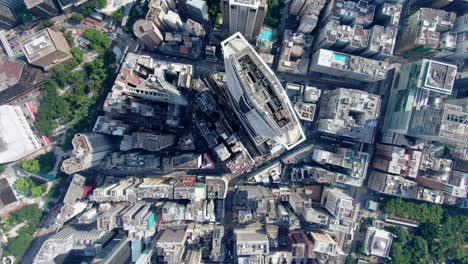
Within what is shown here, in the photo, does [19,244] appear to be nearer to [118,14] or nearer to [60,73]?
[60,73]

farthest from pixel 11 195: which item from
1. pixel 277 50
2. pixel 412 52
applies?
pixel 412 52

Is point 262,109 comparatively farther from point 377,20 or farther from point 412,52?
point 412,52

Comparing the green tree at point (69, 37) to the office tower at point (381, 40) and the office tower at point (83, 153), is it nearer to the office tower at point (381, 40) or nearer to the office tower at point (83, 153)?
the office tower at point (83, 153)

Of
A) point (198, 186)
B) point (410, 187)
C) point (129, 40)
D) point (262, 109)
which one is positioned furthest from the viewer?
point (129, 40)

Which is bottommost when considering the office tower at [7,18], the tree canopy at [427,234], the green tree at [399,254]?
the green tree at [399,254]

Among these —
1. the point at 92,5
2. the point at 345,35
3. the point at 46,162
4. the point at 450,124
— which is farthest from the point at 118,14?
the point at 450,124

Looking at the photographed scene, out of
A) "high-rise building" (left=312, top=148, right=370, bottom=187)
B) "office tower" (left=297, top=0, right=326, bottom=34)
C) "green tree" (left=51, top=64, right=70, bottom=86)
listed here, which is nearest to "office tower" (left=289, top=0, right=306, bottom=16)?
"office tower" (left=297, top=0, right=326, bottom=34)

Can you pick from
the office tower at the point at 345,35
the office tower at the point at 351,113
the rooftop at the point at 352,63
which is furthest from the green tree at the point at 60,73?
the office tower at the point at 351,113
